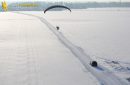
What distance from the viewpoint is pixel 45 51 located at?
1018cm

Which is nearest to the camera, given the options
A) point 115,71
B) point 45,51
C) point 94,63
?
point 115,71

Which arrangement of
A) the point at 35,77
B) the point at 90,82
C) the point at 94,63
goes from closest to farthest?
1. the point at 90,82
2. the point at 35,77
3. the point at 94,63

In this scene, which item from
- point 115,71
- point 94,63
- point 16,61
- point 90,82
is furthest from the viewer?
point 16,61

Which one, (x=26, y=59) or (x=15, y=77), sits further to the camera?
(x=26, y=59)

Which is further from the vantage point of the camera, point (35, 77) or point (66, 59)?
point (66, 59)

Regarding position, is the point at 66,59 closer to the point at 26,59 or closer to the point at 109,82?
the point at 26,59

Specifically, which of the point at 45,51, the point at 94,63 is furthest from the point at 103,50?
the point at 94,63

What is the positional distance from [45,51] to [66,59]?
1.62m

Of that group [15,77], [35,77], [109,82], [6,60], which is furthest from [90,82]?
[6,60]

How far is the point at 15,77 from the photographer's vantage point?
6.53 metres

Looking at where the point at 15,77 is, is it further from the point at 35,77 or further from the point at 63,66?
the point at 63,66

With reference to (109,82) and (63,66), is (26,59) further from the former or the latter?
(109,82)

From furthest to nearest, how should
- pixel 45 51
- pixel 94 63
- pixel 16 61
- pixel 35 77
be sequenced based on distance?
pixel 45 51, pixel 16 61, pixel 94 63, pixel 35 77

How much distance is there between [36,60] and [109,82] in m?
2.90
